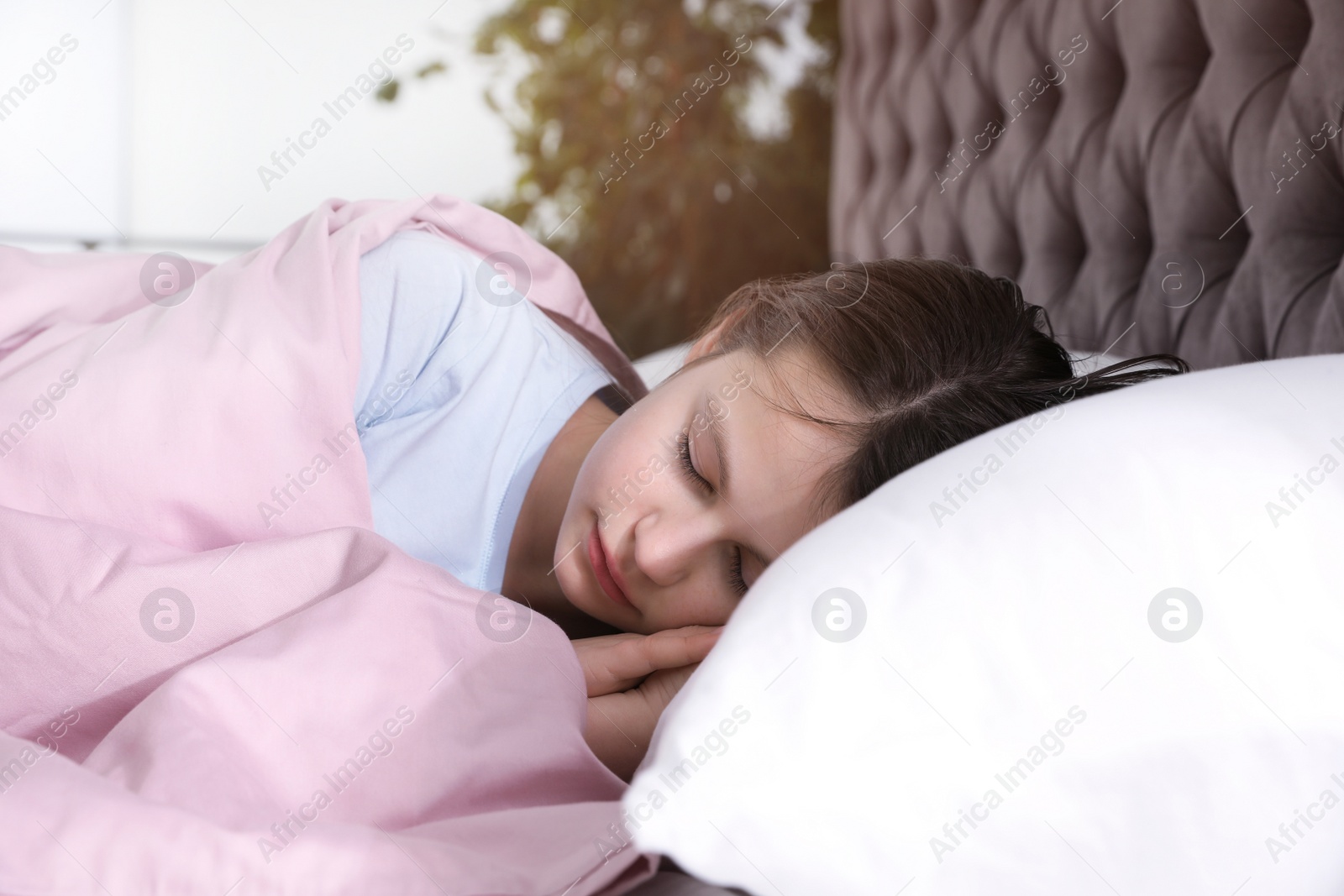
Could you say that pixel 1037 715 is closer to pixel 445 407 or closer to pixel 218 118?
pixel 445 407

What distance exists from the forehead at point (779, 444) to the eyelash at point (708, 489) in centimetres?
2

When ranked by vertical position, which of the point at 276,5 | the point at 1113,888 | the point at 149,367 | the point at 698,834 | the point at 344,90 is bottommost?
the point at 1113,888

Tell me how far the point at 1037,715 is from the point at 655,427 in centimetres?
43

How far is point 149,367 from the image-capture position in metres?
0.71

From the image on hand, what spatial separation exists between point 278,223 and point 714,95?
4.08ft

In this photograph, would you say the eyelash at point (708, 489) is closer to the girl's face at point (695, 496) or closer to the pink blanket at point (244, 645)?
the girl's face at point (695, 496)

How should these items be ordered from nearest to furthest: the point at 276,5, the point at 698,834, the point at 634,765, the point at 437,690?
the point at 698,834, the point at 437,690, the point at 634,765, the point at 276,5

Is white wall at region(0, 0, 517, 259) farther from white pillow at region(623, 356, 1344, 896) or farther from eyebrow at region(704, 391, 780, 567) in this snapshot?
white pillow at region(623, 356, 1344, 896)

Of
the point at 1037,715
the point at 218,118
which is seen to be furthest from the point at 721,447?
the point at 218,118

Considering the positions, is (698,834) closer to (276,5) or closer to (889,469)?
(889,469)

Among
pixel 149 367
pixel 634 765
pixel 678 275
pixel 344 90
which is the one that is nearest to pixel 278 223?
pixel 344 90

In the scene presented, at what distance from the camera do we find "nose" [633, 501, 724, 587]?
0.71 meters

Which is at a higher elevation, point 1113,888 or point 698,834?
point 698,834

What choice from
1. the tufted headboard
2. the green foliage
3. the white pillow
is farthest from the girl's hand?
the green foliage
